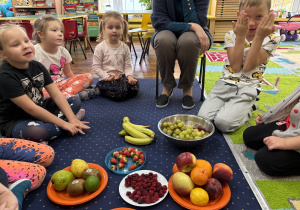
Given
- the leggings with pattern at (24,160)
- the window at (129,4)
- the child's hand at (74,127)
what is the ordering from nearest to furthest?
the leggings with pattern at (24,160)
the child's hand at (74,127)
the window at (129,4)

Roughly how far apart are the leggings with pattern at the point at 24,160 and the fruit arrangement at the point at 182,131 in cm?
64

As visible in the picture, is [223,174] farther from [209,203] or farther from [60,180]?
[60,180]

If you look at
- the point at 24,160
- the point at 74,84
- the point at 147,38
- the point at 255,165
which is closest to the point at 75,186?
the point at 24,160

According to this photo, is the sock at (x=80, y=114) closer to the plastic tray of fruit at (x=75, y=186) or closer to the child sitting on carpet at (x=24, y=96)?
the child sitting on carpet at (x=24, y=96)

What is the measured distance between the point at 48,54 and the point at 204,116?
1309 mm

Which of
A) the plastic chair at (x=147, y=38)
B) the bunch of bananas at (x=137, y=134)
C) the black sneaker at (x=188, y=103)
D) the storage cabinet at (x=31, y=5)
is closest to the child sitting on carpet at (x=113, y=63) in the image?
the black sneaker at (x=188, y=103)

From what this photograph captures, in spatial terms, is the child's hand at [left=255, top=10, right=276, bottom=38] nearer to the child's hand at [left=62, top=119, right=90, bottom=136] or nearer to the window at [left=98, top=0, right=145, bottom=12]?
the child's hand at [left=62, top=119, right=90, bottom=136]

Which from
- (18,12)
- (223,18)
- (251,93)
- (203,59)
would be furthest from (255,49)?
(18,12)

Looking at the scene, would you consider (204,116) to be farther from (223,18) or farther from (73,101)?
(223,18)

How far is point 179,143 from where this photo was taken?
1173 mm

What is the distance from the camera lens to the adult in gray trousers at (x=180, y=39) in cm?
167

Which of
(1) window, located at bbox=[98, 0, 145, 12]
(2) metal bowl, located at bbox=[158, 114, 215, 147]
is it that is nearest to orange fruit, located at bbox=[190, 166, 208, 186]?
(2) metal bowl, located at bbox=[158, 114, 215, 147]

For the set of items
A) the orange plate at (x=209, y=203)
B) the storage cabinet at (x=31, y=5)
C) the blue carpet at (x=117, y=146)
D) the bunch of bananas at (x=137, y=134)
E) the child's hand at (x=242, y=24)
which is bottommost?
the blue carpet at (x=117, y=146)

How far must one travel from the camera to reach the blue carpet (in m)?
0.92
